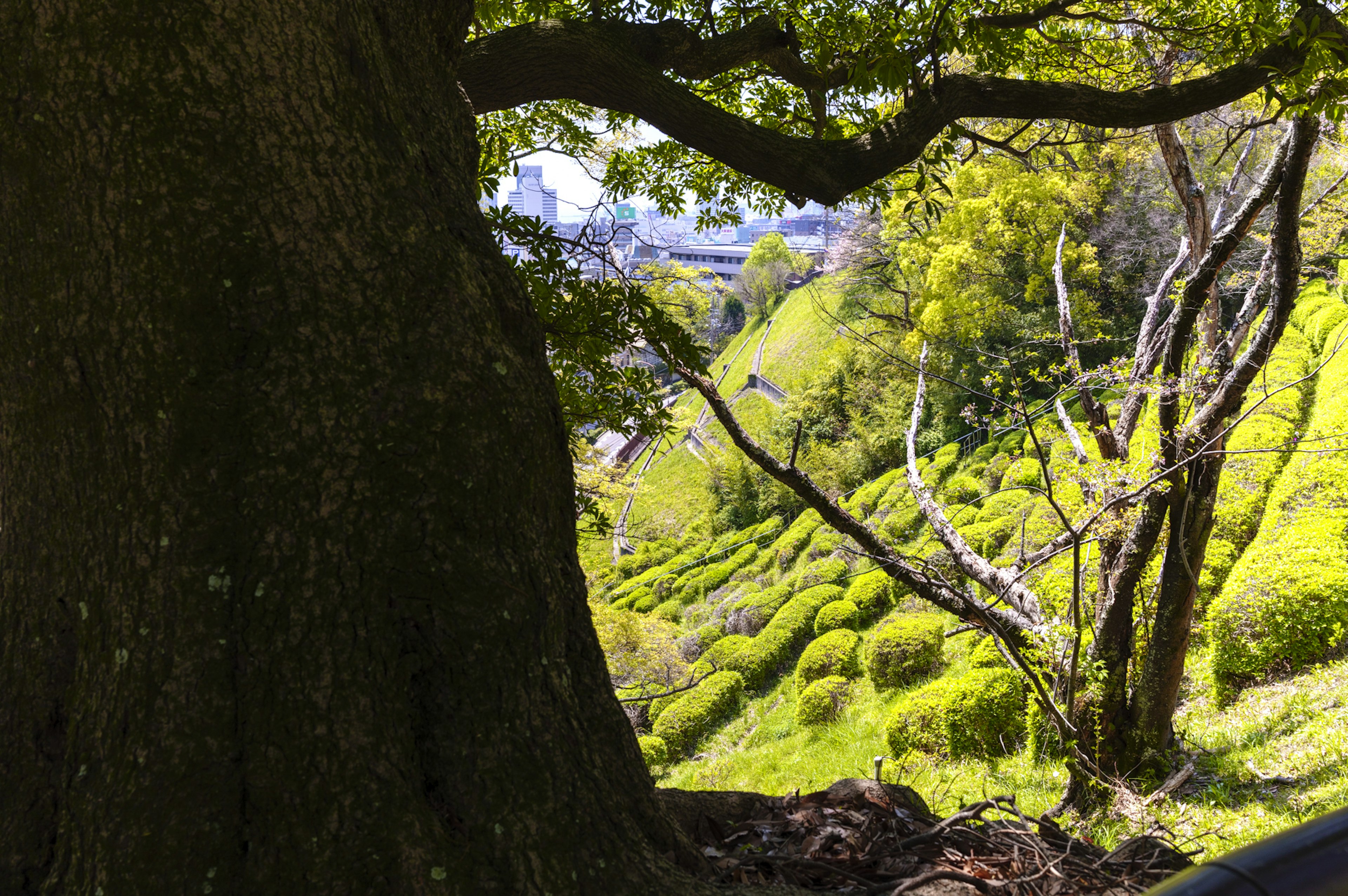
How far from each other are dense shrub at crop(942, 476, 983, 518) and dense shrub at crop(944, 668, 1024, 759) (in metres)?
8.66

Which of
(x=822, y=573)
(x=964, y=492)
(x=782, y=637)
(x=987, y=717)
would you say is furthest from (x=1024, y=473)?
(x=987, y=717)

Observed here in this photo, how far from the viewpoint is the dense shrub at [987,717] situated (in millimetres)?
8430

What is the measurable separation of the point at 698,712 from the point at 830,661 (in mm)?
2439

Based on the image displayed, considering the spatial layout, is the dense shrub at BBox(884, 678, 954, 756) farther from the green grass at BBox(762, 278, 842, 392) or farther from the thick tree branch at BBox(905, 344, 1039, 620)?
the green grass at BBox(762, 278, 842, 392)

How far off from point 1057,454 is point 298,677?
1418 cm

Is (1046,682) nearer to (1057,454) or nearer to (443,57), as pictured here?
(443,57)

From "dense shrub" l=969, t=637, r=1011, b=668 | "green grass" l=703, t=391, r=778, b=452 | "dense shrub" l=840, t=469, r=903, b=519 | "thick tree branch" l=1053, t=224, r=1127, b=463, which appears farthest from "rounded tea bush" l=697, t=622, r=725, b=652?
"green grass" l=703, t=391, r=778, b=452

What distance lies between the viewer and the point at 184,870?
51.2 inches

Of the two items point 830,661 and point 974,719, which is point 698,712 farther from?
point 974,719

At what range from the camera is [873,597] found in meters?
15.7

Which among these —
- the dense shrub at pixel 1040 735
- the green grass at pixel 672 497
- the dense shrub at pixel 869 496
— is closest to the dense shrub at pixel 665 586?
the green grass at pixel 672 497

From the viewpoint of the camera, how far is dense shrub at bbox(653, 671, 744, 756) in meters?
13.7

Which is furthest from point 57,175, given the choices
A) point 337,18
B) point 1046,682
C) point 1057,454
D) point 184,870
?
point 1057,454

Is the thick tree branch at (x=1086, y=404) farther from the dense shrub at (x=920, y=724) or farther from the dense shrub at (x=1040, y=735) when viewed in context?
the dense shrub at (x=920, y=724)
